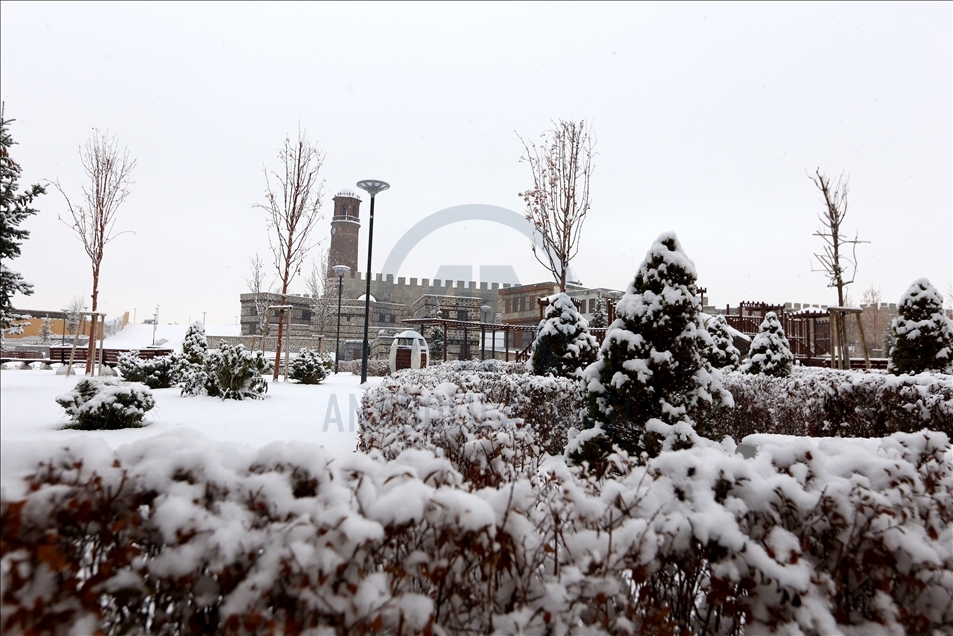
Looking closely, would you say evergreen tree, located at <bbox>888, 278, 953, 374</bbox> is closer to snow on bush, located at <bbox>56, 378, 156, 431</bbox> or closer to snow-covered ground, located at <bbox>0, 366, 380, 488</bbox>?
snow-covered ground, located at <bbox>0, 366, 380, 488</bbox>

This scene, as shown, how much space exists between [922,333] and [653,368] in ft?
23.9

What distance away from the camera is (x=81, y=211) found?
8.96 feet

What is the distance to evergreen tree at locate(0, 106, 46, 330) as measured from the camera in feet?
5.66

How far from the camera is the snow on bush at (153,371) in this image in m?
12.3

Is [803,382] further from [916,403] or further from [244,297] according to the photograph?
[244,297]

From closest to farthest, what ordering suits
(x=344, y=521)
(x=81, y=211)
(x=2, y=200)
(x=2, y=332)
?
(x=344, y=521) < (x=2, y=200) < (x=2, y=332) < (x=81, y=211)

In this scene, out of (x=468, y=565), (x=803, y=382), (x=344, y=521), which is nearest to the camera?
(x=344, y=521)

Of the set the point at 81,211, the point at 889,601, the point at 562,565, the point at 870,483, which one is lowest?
the point at 889,601

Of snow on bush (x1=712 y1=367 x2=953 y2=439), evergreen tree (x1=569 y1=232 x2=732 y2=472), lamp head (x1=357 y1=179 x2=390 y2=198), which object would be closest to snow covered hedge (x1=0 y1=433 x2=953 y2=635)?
evergreen tree (x1=569 y1=232 x2=732 y2=472)

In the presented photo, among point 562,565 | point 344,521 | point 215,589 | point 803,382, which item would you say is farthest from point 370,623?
point 803,382

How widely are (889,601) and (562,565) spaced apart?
1.20 meters

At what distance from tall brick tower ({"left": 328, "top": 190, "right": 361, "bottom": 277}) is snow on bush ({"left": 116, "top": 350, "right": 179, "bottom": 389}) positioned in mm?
38626

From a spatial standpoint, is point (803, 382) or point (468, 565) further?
point (803, 382)

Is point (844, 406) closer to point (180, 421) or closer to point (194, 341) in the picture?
point (180, 421)
